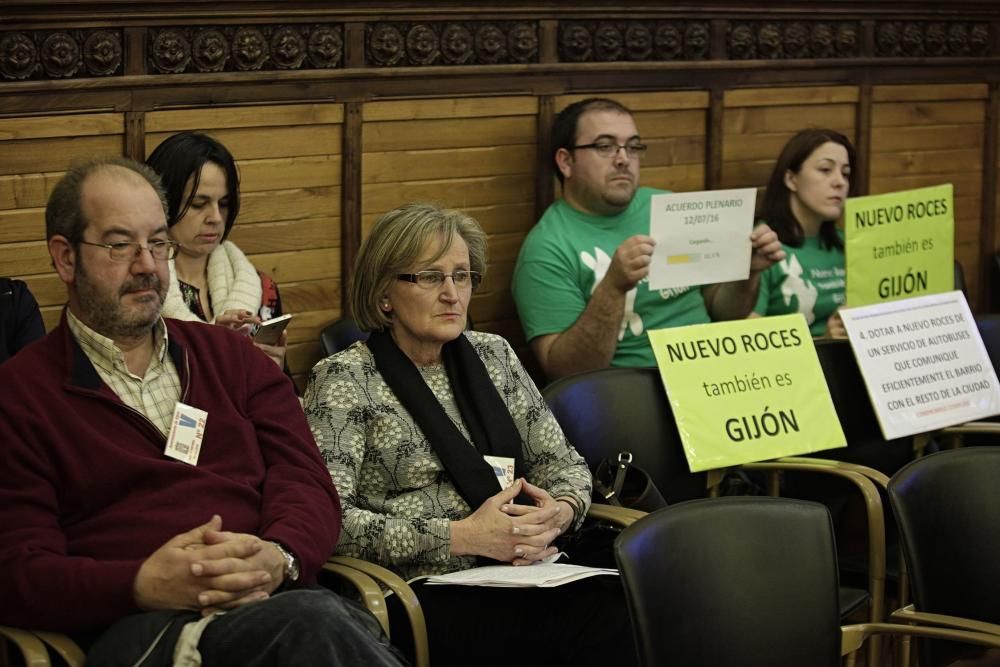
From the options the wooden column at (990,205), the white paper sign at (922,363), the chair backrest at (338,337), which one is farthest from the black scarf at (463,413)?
the wooden column at (990,205)

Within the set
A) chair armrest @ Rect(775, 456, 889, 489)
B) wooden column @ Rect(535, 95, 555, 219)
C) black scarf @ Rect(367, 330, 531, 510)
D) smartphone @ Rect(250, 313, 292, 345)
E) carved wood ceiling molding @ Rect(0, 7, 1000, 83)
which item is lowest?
chair armrest @ Rect(775, 456, 889, 489)

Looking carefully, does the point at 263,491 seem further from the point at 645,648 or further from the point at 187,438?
the point at 645,648

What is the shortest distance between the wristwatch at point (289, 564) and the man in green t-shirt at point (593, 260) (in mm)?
1684

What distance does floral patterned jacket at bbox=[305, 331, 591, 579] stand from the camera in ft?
9.90

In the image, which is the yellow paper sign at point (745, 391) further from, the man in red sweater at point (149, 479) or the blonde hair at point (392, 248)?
the man in red sweater at point (149, 479)

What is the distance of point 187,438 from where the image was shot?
9.16ft

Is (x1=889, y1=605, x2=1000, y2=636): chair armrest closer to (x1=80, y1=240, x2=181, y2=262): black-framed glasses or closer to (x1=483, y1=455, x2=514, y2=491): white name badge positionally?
(x1=483, y1=455, x2=514, y2=491): white name badge

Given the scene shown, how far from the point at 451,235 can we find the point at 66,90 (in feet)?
3.93

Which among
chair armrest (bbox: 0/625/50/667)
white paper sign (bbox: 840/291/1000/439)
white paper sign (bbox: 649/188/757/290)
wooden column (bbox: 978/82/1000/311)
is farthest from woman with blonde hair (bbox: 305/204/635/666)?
wooden column (bbox: 978/82/1000/311)

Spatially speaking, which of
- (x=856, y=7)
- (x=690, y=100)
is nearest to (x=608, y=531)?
(x=690, y=100)

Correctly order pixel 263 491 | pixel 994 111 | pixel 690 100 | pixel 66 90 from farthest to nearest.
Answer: pixel 994 111 < pixel 690 100 < pixel 66 90 < pixel 263 491

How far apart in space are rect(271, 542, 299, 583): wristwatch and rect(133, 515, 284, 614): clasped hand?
0.11 metres

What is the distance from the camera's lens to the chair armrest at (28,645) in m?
2.41

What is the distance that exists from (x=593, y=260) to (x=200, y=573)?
2.24 metres
